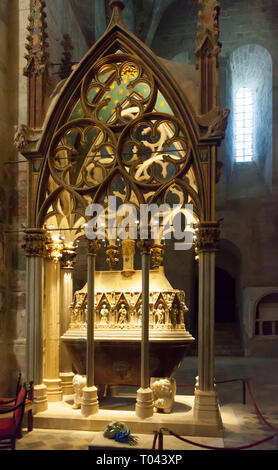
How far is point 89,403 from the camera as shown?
614cm

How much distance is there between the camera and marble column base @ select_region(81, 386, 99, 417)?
6137mm

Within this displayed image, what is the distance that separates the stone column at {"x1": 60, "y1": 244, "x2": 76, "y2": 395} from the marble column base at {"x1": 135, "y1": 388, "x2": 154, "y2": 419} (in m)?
1.67

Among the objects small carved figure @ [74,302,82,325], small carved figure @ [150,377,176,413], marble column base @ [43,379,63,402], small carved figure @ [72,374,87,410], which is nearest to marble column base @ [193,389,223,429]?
small carved figure @ [150,377,176,413]

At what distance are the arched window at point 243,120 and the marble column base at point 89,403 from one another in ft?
33.9

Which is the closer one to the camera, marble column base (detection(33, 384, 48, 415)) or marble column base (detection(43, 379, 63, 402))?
marble column base (detection(33, 384, 48, 415))

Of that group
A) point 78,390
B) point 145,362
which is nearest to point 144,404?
point 145,362

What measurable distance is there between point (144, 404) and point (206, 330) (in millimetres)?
1086

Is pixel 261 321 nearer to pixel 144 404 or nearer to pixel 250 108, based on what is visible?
pixel 250 108

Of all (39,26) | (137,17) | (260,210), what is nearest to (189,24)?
(137,17)

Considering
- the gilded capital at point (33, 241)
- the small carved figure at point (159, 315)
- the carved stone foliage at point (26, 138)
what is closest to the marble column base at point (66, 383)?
the small carved figure at point (159, 315)

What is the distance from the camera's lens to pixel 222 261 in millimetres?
15547

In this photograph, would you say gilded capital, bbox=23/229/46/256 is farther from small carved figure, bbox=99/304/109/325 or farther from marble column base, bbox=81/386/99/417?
marble column base, bbox=81/386/99/417

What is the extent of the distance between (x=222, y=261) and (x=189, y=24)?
6750mm

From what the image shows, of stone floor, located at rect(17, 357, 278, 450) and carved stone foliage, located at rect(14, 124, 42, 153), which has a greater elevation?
carved stone foliage, located at rect(14, 124, 42, 153)
